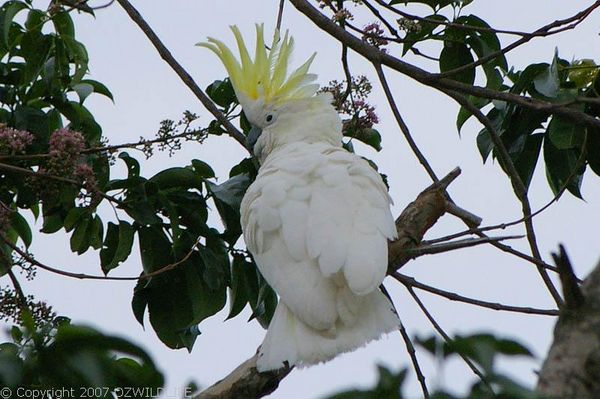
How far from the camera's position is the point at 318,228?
3.28 meters

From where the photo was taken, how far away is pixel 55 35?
3.48 metres

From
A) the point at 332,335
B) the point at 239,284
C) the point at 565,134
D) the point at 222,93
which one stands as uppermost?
the point at 222,93

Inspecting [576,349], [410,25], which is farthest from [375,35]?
[576,349]

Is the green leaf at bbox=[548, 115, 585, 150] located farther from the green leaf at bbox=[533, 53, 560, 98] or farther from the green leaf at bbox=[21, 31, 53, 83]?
the green leaf at bbox=[21, 31, 53, 83]

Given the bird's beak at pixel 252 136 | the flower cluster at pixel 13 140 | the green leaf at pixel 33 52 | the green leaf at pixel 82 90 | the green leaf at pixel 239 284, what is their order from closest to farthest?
the flower cluster at pixel 13 140, the green leaf at pixel 33 52, the green leaf at pixel 82 90, the green leaf at pixel 239 284, the bird's beak at pixel 252 136

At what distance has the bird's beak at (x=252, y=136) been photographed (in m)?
4.02

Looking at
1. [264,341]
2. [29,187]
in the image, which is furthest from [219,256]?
[29,187]

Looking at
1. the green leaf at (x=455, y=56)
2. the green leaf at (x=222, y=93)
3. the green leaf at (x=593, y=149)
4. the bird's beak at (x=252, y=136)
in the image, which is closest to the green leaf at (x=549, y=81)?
the green leaf at (x=593, y=149)

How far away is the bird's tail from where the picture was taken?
317cm

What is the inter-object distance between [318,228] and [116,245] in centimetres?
85

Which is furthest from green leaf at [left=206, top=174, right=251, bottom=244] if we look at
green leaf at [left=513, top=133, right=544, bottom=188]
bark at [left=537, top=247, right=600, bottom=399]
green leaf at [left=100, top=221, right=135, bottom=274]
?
bark at [left=537, top=247, right=600, bottom=399]

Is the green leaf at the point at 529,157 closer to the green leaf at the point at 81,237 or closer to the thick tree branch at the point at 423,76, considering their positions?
the thick tree branch at the point at 423,76

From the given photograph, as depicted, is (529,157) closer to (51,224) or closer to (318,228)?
(318,228)

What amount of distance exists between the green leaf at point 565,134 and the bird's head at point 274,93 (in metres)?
0.99
